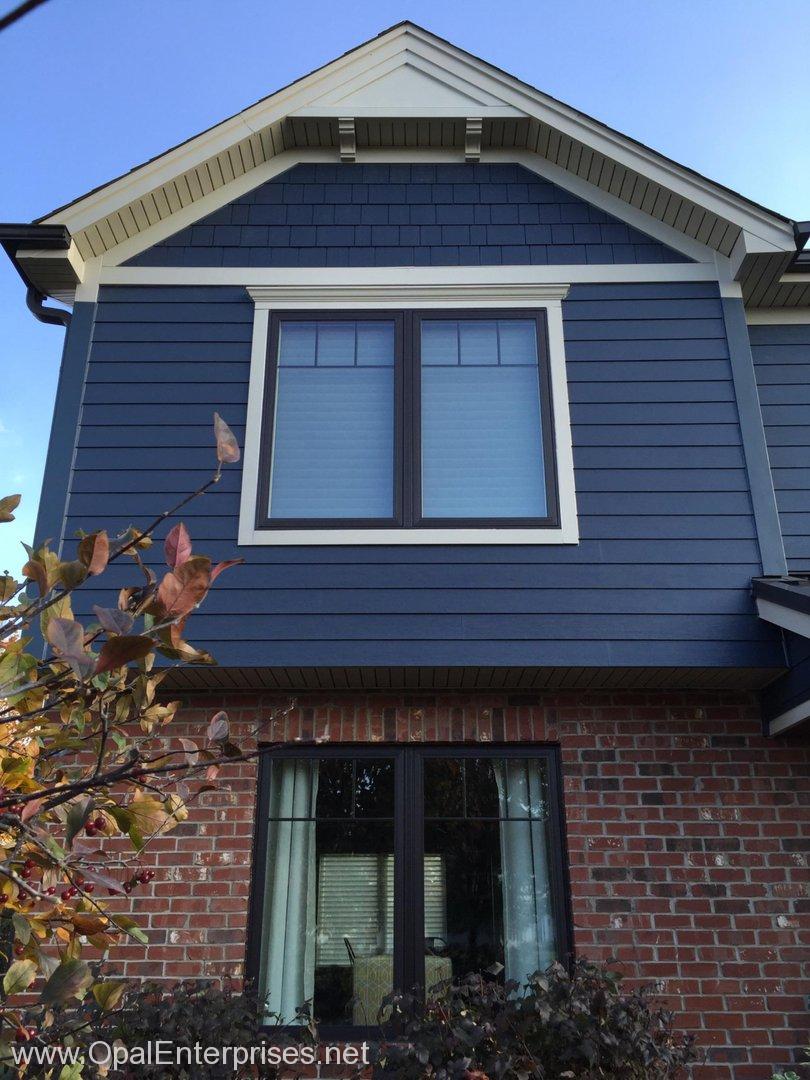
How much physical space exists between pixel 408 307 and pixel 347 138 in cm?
139

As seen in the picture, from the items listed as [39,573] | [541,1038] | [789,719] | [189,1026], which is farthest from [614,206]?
[39,573]

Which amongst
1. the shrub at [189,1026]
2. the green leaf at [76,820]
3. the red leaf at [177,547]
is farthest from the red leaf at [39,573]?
the shrub at [189,1026]

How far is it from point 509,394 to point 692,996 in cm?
356

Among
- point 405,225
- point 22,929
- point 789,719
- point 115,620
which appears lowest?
point 22,929

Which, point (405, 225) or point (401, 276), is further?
point (405, 225)

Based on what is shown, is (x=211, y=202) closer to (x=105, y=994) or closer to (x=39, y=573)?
(x=39, y=573)

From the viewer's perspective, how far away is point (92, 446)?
5.87 meters

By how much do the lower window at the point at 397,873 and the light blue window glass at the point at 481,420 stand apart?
58.7 inches

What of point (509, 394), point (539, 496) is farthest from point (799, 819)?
point (509, 394)

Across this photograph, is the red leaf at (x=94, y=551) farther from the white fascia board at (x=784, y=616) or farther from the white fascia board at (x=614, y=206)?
the white fascia board at (x=614, y=206)

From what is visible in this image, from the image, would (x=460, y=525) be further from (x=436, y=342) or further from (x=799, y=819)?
(x=799, y=819)

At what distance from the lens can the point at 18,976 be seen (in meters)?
2.02

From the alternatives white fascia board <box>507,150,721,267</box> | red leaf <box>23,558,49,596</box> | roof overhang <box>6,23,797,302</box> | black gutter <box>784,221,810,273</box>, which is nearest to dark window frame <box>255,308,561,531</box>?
white fascia board <box>507,150,721,267</box>

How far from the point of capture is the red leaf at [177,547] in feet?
5.91
